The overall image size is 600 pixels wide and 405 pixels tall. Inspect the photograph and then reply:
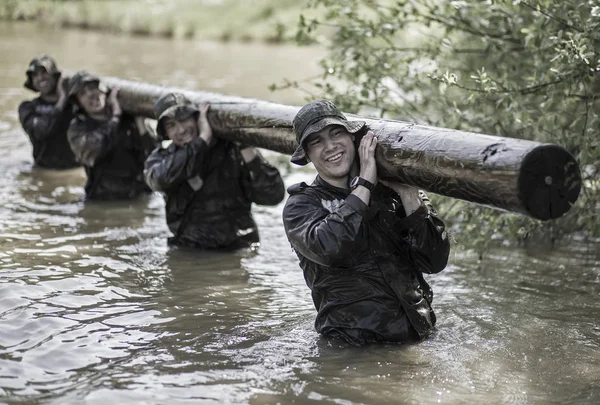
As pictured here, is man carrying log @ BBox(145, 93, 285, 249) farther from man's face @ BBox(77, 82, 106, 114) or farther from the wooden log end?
the wooden log end

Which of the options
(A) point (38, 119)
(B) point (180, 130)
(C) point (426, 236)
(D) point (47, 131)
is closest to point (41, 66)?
(A) point (38, 119)

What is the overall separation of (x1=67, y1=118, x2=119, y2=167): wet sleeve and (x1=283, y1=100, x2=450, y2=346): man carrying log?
4736 mm

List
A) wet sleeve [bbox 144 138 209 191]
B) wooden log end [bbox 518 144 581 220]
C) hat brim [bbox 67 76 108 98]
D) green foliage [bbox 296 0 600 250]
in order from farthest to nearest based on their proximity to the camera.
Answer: hat brim [bbox 67 76 108 98] < wet sleeve [bbox 144 138 209 191] < green foliage [bbox 296 0 600 250] < wooden log end [bbox 518 144 581 220]

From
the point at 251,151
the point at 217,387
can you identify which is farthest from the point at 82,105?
the point at 217,387

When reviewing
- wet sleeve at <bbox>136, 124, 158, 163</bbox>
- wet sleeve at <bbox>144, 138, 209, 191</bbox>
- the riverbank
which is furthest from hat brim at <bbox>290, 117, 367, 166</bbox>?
the riverbank

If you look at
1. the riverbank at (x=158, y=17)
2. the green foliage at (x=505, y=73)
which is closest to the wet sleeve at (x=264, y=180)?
the green foliage at (x=505, y=73)

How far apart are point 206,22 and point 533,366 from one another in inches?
1198

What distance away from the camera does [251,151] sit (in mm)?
7801

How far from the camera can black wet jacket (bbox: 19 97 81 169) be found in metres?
11.2

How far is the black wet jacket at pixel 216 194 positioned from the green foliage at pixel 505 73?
100 cm

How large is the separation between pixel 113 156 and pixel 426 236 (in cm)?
568

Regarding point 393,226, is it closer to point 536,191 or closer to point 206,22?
point 536,191

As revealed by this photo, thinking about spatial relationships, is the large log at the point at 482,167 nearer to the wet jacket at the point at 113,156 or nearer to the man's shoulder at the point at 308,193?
the man's shoulder at the point at 308,193

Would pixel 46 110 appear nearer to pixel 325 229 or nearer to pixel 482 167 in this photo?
pixel 325 229
